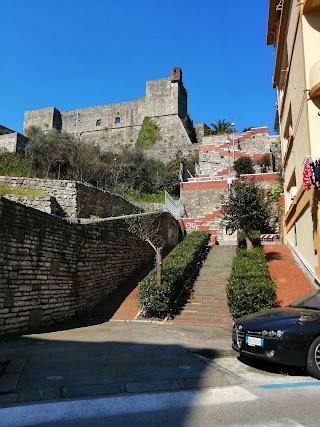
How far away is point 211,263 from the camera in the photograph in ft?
54.6

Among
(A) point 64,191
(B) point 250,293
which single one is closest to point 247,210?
(B) point 250,293

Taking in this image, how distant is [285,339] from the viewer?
484 centimetres

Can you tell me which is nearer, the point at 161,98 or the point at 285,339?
the point at 285,339

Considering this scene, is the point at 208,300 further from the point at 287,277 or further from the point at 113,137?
the point at 113,137

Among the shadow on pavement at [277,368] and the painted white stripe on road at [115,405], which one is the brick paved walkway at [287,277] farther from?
the painted white stripe on road at [115,405]

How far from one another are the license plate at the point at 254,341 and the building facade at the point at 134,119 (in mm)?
36912

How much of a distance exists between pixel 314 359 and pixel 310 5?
9.93 m

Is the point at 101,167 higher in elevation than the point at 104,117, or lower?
lower

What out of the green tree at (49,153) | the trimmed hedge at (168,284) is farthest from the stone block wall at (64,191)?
the green tree at (49,153)

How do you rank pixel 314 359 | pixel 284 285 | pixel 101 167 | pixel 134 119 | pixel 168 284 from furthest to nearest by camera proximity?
1. pixel 134 119
2. pixel 101 167
3. pixel 284 285
4. pixel 168 284
5. pixel 314 359

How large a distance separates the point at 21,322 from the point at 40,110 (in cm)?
5117

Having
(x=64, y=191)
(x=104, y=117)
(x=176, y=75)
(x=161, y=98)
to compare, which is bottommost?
(x=64, y=191)

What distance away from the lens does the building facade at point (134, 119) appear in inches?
1795

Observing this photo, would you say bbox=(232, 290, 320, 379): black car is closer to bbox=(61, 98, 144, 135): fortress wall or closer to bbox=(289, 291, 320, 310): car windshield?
bbox=(289, 291, 320, 310): car windshield
